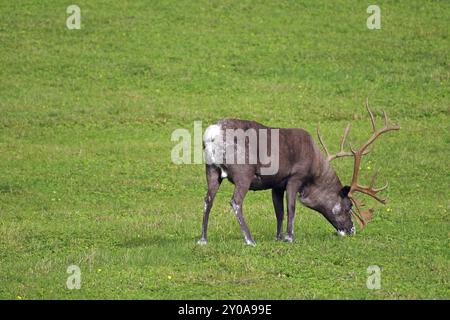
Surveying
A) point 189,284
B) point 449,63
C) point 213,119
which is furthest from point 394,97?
point 189,284

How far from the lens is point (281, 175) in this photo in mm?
16250

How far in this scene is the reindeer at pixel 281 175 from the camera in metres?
15.6

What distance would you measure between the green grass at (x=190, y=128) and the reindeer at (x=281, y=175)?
50 cm

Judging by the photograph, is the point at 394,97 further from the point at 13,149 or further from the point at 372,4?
the point at 13,149

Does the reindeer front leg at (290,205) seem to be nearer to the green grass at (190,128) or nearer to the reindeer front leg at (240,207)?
the green grass at (190,128)

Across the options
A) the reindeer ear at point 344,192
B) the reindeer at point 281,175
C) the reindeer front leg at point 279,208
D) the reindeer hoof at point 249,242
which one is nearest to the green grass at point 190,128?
the reindeer hoof at point 249,242

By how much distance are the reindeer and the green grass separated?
50 cm

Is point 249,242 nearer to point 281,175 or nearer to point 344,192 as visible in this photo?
point 281,175

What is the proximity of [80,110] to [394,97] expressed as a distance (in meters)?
8.79

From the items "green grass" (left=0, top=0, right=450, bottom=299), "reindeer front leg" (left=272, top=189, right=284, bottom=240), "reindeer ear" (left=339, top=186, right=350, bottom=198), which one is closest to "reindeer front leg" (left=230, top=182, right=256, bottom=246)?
"green grass" (left=0, top=0, right=450, bottom=299)

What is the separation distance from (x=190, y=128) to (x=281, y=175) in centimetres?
995

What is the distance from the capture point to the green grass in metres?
14.2

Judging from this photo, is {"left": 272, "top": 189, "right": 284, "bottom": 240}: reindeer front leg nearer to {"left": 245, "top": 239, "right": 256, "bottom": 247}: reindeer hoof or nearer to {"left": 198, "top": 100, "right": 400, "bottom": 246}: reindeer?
{"left": 198, "top": 100, "right": 400, "bottom": 246}: reindeer

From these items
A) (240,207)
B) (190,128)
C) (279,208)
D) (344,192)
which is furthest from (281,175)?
(190,128)
